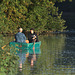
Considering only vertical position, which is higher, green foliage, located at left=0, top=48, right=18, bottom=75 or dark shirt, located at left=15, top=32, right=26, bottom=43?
green foliage, located at left=0, top=48, right=18, bottom=75

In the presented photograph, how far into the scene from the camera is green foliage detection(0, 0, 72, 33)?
123 ft

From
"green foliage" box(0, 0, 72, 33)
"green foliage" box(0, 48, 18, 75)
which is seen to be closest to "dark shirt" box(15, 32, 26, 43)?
"green foliage" box(0, 0, 72, 33)

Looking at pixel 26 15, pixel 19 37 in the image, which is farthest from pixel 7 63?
pixel 26 15

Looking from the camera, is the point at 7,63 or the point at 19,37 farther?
the point at 19,37

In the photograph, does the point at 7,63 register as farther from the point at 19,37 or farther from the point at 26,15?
the point at 26,15

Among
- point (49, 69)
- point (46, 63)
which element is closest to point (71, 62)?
point (46, 63)

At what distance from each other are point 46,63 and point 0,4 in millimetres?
19934

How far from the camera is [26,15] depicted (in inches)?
1644

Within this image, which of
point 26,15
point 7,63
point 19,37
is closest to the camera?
point 7,63

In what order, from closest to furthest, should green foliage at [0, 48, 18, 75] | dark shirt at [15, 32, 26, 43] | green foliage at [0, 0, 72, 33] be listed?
green foliage at [0, 48, 18, 75], dark shirt at [15, 32, 26, 43], green foliage at [0, 0, 72, 33]

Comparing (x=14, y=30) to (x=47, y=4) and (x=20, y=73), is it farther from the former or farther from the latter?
(x=20, y=73)

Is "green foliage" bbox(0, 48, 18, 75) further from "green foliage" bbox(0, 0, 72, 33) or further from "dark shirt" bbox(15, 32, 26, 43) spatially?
"green foliage" bbox(0, 0, 72, 33)

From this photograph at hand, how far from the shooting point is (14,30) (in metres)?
40.1

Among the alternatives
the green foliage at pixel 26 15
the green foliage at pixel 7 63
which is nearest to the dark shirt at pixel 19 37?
the green foliage at pixel 26 15
